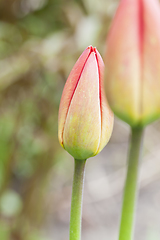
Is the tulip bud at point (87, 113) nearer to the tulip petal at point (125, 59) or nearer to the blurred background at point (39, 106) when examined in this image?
the tulip petal at point (125, 59)

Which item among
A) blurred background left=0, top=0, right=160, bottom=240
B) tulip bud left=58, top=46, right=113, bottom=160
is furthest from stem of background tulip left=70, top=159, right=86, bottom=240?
blurred background left=0, top=0, right=160, bottom=240

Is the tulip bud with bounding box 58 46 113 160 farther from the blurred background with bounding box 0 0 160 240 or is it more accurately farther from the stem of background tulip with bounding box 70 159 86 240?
the blurred background with bounding box 0 0 160 240

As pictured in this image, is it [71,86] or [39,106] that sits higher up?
[39,106]

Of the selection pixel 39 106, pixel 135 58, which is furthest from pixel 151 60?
pixel 39 106

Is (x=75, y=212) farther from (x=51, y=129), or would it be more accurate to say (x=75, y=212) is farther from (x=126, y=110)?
(x=51, y=129)

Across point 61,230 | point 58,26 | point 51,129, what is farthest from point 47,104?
point 61,230

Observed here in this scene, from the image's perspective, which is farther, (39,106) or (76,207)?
(39,106)

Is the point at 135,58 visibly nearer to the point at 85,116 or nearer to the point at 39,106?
the point at 85,116
